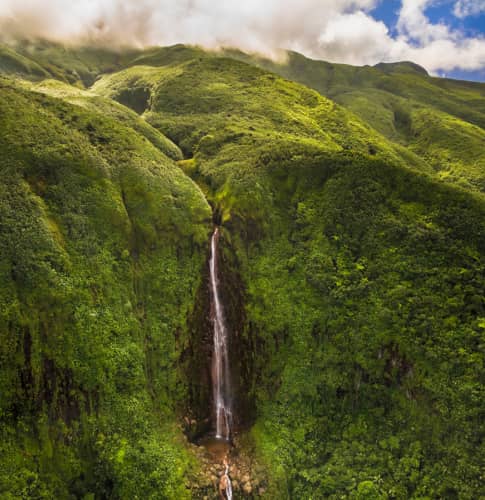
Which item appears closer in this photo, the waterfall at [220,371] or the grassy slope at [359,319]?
the grassy slope at [359,319]

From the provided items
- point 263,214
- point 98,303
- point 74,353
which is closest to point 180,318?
point 98,303

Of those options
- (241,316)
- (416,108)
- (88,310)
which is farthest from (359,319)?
(416,108)

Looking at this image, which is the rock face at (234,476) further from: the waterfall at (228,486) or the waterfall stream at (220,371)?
the waterfall stream at (220,371)

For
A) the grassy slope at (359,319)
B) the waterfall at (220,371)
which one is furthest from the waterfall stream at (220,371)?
the grassy slope at (359,319)

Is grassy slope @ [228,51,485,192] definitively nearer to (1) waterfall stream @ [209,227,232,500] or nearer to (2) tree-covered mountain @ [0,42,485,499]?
(2) tree-covered mountain @ [0,42,485,499]

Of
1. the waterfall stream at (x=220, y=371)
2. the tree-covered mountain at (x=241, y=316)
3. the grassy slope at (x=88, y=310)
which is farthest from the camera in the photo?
the waterfall stream at (x=220, y=371)

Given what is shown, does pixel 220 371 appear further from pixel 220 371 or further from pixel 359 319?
pixel 359 319

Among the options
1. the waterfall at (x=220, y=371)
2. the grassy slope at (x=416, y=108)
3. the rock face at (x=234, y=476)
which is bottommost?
the rock face at (x=234, y=476)
